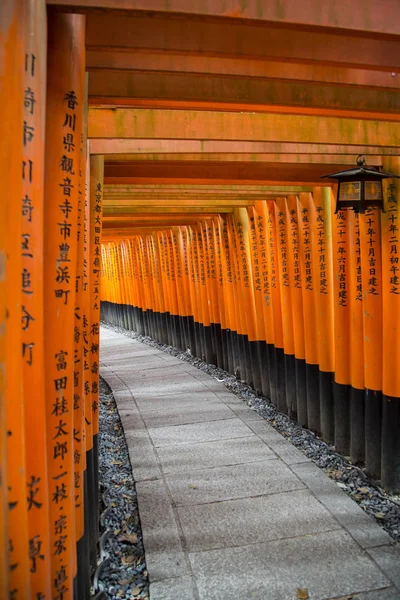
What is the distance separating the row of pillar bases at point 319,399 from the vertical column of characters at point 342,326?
Answer: 0.04ft

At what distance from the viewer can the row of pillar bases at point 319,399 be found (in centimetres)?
542

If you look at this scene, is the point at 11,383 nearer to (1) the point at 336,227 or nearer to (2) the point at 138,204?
(1) the point at 336,227

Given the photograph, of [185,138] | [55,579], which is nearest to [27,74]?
[55,579]

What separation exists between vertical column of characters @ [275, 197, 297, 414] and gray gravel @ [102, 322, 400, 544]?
0.53 m

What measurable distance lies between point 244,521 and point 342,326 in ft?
8.56

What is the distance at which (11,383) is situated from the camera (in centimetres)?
200

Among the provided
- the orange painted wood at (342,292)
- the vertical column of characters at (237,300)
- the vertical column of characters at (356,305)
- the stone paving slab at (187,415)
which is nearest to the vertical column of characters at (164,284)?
the vertical column of characters at (237,300)

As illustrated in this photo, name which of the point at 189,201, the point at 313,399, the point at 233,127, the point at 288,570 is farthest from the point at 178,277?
the point at 288,570

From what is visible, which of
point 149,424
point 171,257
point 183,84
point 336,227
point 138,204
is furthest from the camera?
point 171,257

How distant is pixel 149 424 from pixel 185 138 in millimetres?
4890

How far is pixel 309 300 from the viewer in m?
7.12

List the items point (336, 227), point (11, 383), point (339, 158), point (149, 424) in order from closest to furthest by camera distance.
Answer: point (11, 383) → point (339, 158) → point (336, 227) → point (149, 424)

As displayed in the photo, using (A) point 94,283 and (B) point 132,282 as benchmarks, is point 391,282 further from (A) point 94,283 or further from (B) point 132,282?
(B) point 132,282

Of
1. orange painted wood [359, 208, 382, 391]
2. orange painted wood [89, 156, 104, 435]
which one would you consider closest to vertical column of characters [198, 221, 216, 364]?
orange painted wood [359, 208, 382, 391]
